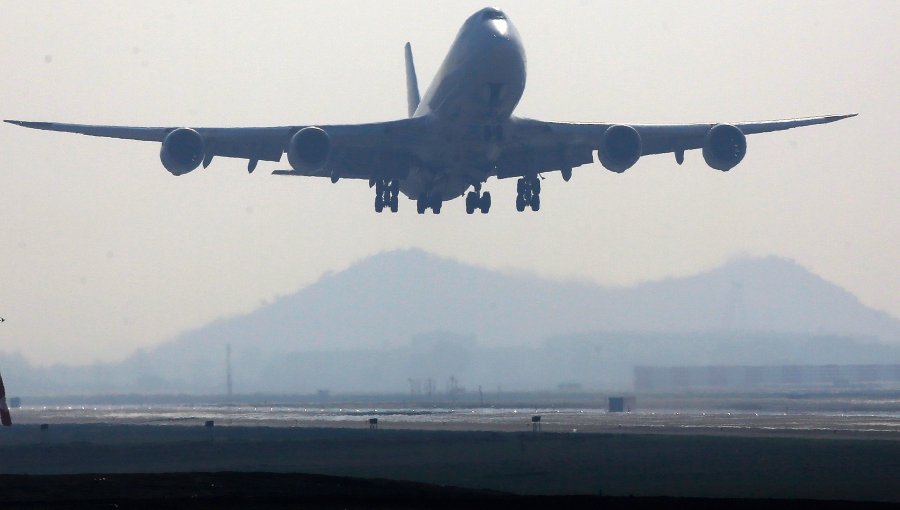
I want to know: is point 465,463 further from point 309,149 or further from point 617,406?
point 617,406

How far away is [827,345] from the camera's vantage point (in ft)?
520

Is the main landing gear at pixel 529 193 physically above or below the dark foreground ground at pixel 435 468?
above

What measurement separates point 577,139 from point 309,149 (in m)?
11.6

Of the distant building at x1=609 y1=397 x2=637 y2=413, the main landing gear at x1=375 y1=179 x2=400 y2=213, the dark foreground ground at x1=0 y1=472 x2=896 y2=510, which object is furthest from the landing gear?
the dark foreground ground at x1=0 y1=472 x2=896 y2=510

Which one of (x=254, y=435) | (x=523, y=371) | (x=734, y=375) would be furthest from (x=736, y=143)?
(x=523, y=371)

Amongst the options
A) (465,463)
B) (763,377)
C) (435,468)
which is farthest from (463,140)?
(763,377)

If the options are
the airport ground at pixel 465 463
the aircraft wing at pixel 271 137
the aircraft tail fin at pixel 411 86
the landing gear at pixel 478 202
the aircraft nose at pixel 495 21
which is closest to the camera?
the airport ground at pixel 465 463

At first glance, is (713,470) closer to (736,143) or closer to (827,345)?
(736,143)

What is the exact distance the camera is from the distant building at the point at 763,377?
417 feet

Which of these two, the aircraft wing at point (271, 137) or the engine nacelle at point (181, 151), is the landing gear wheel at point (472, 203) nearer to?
the aircraft wing at point (271, 137)

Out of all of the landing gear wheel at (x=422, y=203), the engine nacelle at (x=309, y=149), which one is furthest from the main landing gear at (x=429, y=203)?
the engine nacelle at (x=309, y=149)

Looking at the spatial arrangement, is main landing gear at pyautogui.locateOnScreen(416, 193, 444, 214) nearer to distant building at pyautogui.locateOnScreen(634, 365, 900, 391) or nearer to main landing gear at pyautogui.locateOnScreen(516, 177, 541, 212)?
main landing gear at pyautogui.locateOnScreen(516, 177, 541, 212)

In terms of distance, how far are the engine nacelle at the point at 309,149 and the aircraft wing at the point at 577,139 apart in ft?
24.8

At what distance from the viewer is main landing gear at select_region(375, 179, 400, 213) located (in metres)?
62.5
